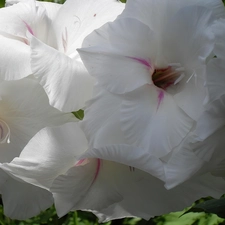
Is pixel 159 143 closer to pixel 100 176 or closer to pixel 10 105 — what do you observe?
pixel 100 176

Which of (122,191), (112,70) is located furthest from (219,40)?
(122,191)

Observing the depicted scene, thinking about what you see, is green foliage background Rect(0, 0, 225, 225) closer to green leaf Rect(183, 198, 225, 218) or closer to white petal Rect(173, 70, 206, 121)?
green leaf Rect(183, 198, 225, 218)

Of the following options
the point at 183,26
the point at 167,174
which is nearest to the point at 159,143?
the point at 167,174

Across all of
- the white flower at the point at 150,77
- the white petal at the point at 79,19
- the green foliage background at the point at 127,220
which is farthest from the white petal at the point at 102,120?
the green foliage background at the point at 127,220

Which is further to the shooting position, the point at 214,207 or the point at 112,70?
the point at 214,207

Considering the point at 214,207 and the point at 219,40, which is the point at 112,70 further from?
the point at 214,207

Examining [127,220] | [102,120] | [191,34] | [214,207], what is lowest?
[127,220]

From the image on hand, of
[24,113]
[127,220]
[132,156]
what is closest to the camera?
[132,156]
